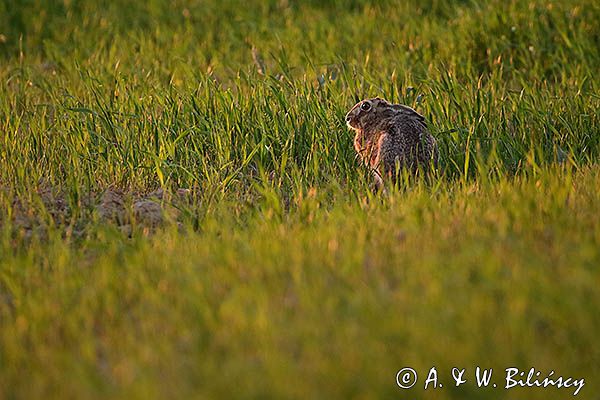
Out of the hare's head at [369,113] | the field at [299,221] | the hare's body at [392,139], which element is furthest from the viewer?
the hare's head at [369,113]

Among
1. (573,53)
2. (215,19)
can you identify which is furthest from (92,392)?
(215,19)

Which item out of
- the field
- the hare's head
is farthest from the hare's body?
the field

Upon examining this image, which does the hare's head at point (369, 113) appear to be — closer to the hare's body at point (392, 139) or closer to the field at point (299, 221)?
the hare's body at point (392, 139)

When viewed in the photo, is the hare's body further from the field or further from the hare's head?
the field

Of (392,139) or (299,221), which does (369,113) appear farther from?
(299,221)

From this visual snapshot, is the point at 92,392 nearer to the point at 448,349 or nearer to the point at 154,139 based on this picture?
the point at 448,349

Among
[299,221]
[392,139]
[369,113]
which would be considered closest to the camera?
[299,221]

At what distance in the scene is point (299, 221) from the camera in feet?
16.9

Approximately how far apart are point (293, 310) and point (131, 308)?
2.60 feet

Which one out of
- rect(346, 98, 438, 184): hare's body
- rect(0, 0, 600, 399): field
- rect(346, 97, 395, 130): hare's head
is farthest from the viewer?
rect(346, 97, 395, 130): hare's head

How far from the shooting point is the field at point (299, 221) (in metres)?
3.50

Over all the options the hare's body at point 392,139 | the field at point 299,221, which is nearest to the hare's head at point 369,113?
the hare's body at point 392,139

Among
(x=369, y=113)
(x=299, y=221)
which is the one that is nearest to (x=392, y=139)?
(x=369, y=113)

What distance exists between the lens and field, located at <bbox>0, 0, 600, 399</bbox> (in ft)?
11.5
